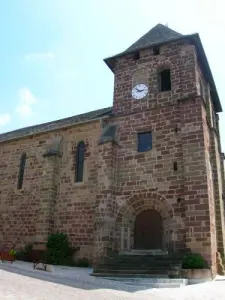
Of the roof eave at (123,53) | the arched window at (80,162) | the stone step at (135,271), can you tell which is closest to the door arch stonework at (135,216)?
the stone step at (135,271)

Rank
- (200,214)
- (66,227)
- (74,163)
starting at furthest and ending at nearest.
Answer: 1. (74,163)
2. (66,227)
3. (200,214)

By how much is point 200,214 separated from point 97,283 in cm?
500

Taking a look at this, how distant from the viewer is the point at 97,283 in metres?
9.93

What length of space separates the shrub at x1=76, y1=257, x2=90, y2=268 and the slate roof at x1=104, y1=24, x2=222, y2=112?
10.7 meters

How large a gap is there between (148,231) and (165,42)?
9728 mm

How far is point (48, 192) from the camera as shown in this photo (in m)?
16.7

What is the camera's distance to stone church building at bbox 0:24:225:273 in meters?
13.5

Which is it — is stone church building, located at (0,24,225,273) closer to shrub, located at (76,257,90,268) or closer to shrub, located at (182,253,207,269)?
shrub, located at (76,257,90,268)

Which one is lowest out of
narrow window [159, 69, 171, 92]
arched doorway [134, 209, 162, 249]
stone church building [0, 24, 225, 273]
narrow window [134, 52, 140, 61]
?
arched doorway [134, 209, 162, 249]

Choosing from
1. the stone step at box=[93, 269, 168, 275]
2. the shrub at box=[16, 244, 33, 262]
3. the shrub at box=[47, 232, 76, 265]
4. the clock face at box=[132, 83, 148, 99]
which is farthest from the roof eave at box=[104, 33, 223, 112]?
the stone step at box=[93, 269, 168, 275]

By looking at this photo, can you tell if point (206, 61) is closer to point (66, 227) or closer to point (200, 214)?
point (200, 214)

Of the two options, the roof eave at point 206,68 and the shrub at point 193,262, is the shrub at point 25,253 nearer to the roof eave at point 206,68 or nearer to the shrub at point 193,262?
the shrub at point 193,262

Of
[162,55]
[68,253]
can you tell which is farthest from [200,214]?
[162,55]

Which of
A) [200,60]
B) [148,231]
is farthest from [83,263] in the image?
[200,60]
